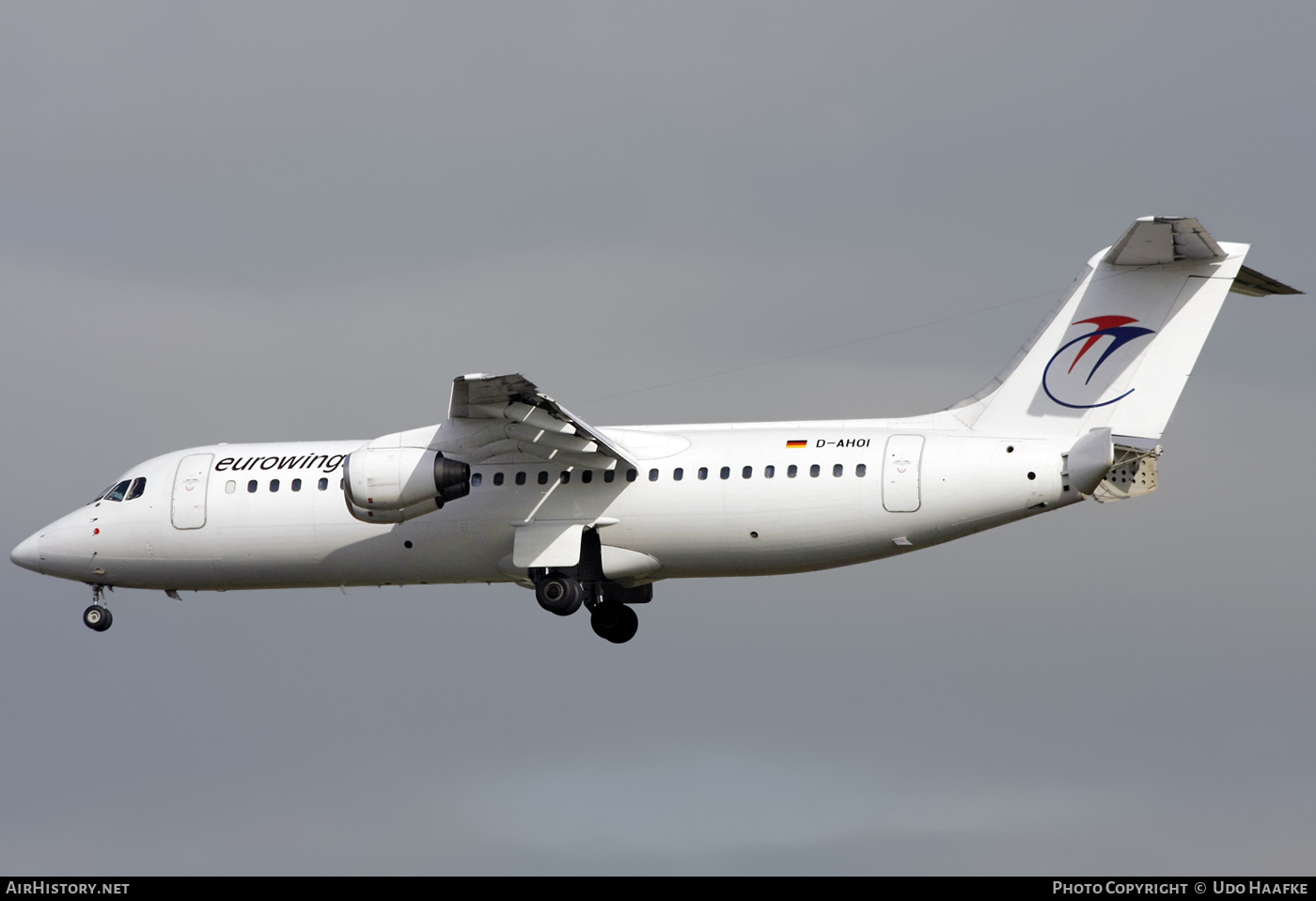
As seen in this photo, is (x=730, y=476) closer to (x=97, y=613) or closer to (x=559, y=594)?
(x=559, y=594)

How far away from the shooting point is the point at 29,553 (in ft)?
100

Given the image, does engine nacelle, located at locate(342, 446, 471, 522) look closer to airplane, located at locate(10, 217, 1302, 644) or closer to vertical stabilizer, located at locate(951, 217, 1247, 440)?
airplane, located at locate(10, 217, 1302, 644)

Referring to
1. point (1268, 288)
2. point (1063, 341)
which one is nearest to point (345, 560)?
point (1063, 341)

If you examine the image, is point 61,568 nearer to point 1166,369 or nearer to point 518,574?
point 518,574

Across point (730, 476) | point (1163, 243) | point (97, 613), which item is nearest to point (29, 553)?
point (97, 613)

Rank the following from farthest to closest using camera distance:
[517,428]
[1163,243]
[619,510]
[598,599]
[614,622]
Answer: [614,622] < [598,599] < [619,510] < [517,428] < [1163,243]

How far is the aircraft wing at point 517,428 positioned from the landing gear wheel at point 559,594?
1.60 m

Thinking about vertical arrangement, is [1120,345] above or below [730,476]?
above

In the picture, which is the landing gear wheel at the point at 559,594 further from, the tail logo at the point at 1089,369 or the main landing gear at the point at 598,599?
the tail logo at the point at 1089,369

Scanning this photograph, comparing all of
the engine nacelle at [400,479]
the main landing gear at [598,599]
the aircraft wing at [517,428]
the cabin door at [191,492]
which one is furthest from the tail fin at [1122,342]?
the cabin door at [191,492]

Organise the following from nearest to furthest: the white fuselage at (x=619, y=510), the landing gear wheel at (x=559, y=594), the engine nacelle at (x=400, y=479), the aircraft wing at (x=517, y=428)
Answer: the aircraft wing at (x=517, y=428) < the white fuselage at (x=619, y=510) < the engine nacelle at (x=400, y=479) < the landing gear wheel at (x=559, y=594)

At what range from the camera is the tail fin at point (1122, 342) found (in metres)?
25.9

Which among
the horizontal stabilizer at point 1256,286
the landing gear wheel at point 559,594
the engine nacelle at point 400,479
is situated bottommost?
the landing gear wheel at point 559,594

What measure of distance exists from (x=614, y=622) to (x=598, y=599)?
1.40 meters
